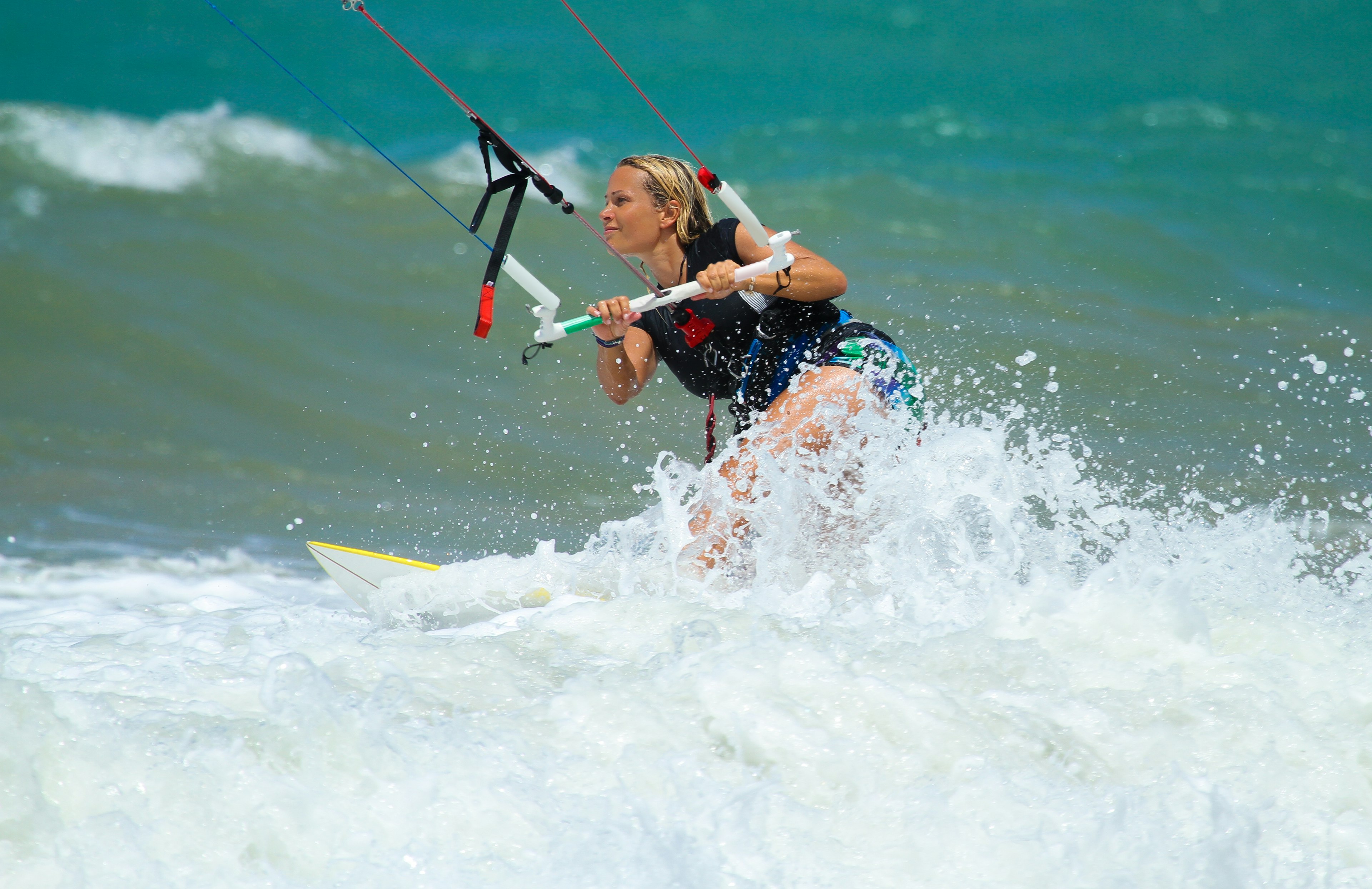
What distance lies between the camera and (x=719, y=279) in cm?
285

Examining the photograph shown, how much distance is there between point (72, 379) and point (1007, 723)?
594 cm

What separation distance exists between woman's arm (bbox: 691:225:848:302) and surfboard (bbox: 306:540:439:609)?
1315 mm

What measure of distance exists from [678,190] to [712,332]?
0.45 m

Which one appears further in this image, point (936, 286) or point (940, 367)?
point (936, 286)

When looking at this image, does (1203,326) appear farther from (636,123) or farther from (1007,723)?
(1007,723)

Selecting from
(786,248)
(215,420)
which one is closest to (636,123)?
(215,420)

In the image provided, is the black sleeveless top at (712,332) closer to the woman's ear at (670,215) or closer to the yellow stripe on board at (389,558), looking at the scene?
the woman's ear at (670,215)

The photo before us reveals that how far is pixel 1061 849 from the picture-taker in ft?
5.95

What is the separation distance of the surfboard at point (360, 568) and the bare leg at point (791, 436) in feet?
3.22

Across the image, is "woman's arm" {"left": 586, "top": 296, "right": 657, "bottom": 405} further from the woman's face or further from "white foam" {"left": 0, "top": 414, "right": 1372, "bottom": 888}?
"white foam" {"left": 0, "top": 414, "right": 1372, "bottom": 888}

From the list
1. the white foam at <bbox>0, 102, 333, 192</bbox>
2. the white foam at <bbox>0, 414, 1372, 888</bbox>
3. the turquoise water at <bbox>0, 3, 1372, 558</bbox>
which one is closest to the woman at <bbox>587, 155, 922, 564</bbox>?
the white foam at <bbox>0, 414, 1372, 888</bbox>

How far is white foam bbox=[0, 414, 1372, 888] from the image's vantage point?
5.79 feet

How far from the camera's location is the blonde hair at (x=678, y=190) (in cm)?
335

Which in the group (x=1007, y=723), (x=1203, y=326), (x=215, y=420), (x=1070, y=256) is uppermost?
(x=1070, y=256)
